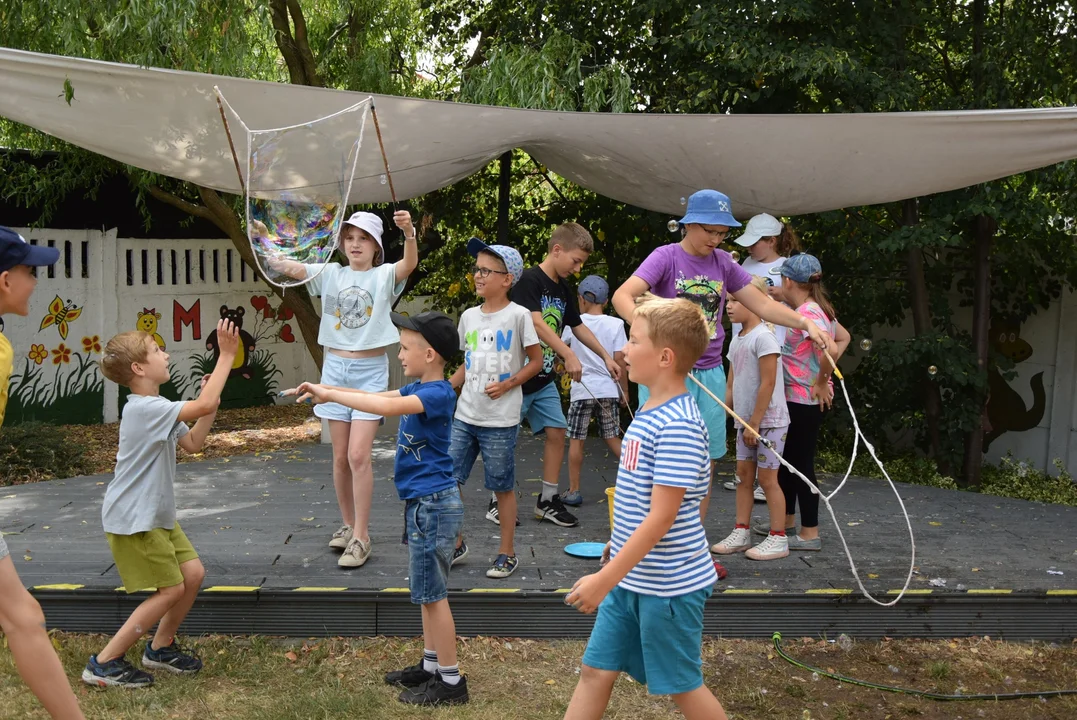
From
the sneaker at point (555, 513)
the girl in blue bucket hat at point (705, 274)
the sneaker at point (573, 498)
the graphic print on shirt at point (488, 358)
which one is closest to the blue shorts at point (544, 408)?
the sneaker at point (555, 513)

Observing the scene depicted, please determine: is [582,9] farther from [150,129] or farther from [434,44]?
[150,129]

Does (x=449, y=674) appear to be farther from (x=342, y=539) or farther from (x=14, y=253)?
(x=14, y=253)

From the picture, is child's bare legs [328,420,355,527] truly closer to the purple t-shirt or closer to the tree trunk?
the purple t-shirt

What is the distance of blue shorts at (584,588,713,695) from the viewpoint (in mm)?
2762

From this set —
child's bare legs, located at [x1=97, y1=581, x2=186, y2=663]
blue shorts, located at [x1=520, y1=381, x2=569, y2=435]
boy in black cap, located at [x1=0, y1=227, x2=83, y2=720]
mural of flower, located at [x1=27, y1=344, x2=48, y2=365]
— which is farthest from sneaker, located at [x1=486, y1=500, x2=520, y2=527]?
mural of flower, located at [x1=27, y1=344, x2=48, y2=365]

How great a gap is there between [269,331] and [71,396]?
7.72 feet

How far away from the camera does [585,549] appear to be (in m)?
4.96

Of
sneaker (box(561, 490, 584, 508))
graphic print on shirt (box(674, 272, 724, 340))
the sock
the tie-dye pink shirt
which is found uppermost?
graphic print on shirt (box(674, 272, 724, 340))

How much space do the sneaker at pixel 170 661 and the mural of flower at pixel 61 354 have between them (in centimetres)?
625

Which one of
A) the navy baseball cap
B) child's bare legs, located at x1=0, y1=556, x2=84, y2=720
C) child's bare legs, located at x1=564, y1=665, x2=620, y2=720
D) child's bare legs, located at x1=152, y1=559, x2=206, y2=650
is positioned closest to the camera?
child's bare legs, located at x1=564, y1=665, x2=620, y2=720

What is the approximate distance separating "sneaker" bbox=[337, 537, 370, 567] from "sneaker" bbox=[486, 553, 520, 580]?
0.59 meters

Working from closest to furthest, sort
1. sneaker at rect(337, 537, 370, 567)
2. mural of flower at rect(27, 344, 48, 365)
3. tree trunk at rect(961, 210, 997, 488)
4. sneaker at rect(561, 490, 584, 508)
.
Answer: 1. sneaker at rect(337, 537, 370, 567)
2. sneaker at rect(561, 490, 584, 508)
3. tree trunk at rect(961, 210, 997, 488)
4. mural of flower at rect(27, 344, 48, 365)

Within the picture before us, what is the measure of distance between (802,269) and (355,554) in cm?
252

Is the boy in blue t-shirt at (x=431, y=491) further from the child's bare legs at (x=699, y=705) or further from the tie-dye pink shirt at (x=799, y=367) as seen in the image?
the tie-dye pink shirt at (x=799, y=367)
